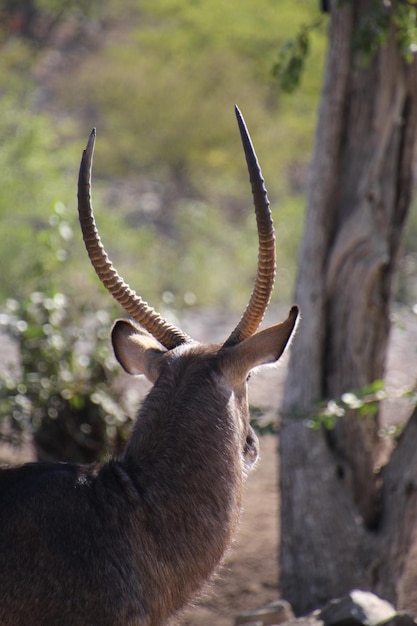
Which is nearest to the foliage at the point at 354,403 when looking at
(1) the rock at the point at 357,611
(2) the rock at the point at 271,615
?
(1) the rock at the point at 357,611

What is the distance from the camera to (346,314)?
17.7ft

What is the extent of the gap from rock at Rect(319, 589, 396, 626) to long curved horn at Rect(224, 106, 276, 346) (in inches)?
66.1

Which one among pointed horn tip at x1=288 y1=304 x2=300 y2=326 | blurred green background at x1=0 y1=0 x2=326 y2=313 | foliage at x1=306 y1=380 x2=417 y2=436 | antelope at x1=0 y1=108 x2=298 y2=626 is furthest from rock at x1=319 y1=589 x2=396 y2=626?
blurred green background at x1=0 y1=0 x2=326 y2=313

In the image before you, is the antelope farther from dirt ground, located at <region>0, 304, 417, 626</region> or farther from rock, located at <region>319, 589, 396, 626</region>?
rock, located at <region>319, 589, 396, 626</region>

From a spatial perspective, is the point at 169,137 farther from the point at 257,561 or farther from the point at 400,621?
the point at 400,621

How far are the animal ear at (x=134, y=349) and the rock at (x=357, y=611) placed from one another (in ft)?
5.23

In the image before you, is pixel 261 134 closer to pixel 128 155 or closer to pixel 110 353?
pixel 128 155

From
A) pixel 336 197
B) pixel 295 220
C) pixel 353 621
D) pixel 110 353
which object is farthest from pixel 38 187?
pixel 353 621

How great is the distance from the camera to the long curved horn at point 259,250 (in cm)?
323

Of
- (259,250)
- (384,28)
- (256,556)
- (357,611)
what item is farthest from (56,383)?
(259,250)

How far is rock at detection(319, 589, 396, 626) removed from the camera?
4480 millimetres

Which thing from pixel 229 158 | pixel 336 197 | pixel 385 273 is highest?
pixel 229 158

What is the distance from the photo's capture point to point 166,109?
86.1 ft

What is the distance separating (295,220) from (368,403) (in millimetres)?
14537
